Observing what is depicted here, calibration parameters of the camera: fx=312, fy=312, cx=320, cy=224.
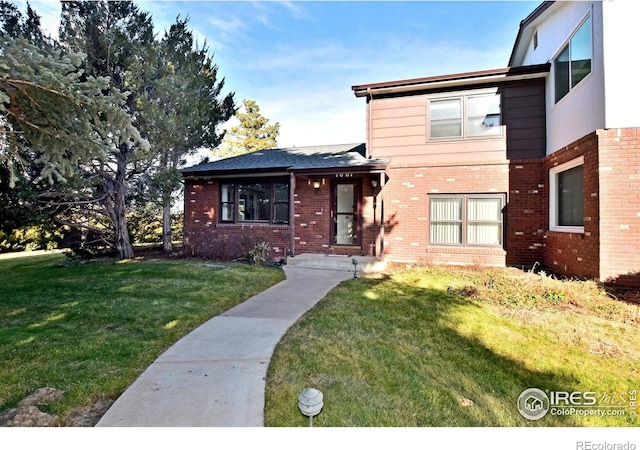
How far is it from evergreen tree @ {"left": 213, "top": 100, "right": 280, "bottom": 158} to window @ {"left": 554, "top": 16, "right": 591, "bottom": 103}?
24.7 meters

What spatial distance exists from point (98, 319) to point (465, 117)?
Answer: 31.6ft

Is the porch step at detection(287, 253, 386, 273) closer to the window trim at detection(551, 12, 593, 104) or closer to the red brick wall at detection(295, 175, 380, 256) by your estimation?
the red brick wall at detection(295, 175, 380, 256)

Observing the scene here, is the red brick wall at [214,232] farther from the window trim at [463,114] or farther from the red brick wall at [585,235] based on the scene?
the red brick wall at [585,235]

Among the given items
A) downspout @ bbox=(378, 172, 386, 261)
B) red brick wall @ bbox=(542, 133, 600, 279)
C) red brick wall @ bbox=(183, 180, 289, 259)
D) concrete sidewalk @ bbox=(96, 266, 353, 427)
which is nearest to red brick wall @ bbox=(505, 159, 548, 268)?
red brick wall @ bbox=(542, 133, 600, 279)

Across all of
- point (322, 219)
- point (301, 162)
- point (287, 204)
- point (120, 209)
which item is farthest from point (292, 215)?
point (120, 209)

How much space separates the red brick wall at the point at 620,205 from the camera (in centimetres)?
554

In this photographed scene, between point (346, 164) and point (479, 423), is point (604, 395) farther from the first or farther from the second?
point (346, 164)

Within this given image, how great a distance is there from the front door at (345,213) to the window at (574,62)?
5599 millimetres

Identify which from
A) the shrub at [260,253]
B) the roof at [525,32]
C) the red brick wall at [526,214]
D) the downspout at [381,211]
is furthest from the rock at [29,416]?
the roof at [525,32]

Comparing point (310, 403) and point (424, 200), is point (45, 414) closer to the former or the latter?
point (310, 403)

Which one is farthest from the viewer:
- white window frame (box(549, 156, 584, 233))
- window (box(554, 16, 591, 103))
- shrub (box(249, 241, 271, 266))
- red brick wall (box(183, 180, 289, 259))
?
red brick wall (box(183, 180, 289, 259))

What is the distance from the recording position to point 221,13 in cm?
690

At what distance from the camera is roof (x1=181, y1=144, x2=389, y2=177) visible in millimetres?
8984
